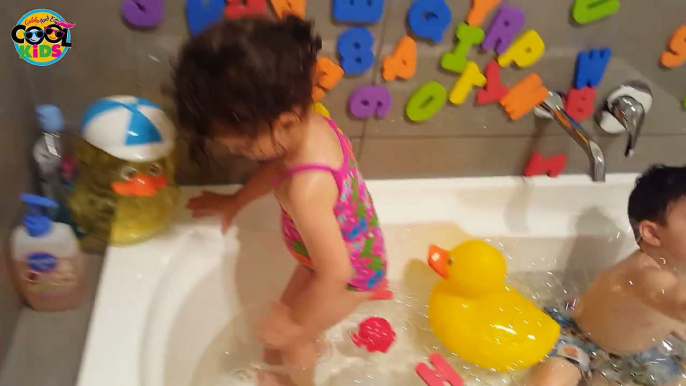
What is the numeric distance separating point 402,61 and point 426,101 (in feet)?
0.34

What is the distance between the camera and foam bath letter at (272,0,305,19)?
0.93 m

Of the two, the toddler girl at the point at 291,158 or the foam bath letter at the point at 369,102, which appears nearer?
the toddler girl at the point at 291,158

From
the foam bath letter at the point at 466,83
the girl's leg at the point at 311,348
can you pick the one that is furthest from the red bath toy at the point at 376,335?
the foam bath letter at the point at 466,83

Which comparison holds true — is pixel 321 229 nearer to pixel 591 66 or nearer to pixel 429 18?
pixel 429 18

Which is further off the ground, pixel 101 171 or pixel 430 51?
pixel 430 51

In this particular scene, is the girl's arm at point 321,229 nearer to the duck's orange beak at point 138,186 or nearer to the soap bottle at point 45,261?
the duck's orange beak at point 138,186

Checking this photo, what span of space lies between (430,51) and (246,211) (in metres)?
0.44

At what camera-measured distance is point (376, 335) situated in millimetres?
1223

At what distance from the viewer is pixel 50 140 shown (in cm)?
101

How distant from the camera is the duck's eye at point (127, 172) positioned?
3.15 feet

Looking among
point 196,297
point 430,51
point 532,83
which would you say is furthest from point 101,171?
point 532,83

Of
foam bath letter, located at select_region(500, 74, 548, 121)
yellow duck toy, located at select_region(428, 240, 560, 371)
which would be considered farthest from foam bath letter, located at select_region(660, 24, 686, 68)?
yellow duck toy, located at select_region(428, 240, 560, 371)

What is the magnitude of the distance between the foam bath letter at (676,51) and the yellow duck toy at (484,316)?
485 millimetres

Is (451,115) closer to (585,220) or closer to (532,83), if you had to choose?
(532,83)
